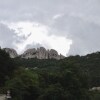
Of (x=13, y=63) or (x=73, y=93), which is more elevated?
(x=13, y=63)

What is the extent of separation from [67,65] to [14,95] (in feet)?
42.2

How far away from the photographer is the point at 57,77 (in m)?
73.2

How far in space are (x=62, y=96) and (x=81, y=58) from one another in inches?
3737

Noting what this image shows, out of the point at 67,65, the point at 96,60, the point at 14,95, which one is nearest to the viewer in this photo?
the point at 14,95

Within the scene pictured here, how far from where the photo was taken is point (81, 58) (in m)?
162

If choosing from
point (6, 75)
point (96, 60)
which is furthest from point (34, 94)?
point (96, 60)

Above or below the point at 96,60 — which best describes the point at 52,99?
below

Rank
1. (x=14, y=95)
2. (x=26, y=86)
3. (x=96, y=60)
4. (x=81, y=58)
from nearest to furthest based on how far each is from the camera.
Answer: (x=14, y=95), (x=26, y=86), (x=96, y=60), (x=81, y=58)

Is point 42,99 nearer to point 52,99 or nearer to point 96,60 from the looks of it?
point 52,99

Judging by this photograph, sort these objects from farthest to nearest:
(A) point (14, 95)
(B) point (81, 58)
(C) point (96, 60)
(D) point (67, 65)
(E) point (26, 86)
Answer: (B) point (81, 58) → (C) point (96, 60) → (D) point (67, 65) → (E) point (26, 86) → (A) point (14, 95)

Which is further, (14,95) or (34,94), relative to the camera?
(34,94)

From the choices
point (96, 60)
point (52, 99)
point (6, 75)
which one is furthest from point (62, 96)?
point (96, 60)

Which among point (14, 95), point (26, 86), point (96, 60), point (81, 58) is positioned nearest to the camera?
point (14, 95)

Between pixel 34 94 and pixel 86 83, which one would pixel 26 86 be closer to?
pixel 34 94
